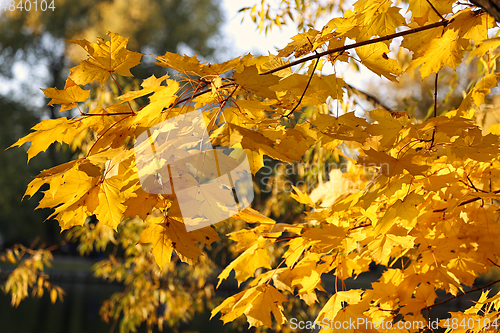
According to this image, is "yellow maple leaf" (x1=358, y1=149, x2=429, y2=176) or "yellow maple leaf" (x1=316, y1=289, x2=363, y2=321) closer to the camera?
"yellow maple leaf" (x1=358, y1=149, x2=429, y2=176)

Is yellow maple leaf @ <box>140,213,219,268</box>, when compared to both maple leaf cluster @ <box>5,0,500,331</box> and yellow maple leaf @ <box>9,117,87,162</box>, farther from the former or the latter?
yellow maple leaf @ <box>9,117,87,162</box>

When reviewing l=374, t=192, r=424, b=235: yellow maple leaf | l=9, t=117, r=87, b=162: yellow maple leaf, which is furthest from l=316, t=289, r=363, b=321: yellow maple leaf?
l=9, t=117, r=87, b=162: yellow maple leaf

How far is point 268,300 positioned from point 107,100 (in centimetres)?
210

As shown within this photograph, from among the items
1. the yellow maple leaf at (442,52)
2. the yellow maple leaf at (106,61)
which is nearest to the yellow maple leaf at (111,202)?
the yellow maple leaf at (106,61)

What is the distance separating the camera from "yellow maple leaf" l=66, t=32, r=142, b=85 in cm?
72

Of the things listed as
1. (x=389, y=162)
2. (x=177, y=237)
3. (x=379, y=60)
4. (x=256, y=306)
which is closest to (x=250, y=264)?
(x=256, y=306)

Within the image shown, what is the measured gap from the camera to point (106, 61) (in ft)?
2.39

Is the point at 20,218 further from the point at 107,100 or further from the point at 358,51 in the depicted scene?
the point at 358,51

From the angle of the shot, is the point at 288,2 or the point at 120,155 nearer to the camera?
the point at 120,155

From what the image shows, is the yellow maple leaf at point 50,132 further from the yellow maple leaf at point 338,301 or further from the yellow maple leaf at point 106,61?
the yellow maple leaf at point 338,301

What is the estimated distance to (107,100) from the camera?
8.03 feet

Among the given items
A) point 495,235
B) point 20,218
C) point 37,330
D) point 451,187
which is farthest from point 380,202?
point 20,218

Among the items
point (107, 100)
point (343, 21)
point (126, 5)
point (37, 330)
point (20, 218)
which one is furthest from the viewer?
point (20, 218)

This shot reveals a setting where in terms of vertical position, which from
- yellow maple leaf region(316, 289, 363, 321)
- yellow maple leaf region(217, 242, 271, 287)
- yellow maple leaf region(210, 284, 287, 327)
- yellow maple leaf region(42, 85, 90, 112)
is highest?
yellow maple leaf region(42, 85, 90, 112)
